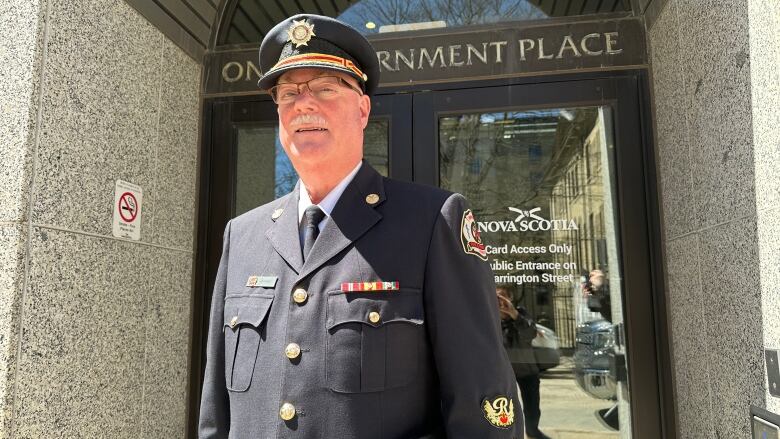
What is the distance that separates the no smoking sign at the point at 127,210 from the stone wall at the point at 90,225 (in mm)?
39

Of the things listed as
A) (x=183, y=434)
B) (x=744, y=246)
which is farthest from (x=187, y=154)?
(x=744, y=246)

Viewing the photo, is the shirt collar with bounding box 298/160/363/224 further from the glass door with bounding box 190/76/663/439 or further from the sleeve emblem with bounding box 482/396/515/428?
the glass door with bounding box 190/76/663/439

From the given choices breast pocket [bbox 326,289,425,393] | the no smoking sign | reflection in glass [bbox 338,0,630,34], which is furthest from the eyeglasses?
reflection in glass [bbox 338,0,630,34]

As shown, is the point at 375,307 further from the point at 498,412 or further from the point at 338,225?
the point at 498,412

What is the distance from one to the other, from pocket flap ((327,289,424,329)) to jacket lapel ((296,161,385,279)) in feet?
0.40

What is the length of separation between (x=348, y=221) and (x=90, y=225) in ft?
5.66

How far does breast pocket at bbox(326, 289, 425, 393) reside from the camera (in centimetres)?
151

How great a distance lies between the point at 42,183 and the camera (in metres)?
2.46

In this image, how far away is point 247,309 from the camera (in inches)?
67.4

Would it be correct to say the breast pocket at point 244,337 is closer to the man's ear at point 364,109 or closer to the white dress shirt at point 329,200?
the white dress shirt at point 329,200

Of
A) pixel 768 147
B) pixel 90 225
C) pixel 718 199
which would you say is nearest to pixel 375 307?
pixel 768 147

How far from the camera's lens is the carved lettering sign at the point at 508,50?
3.50 m

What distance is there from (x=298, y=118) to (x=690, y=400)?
99.6 inches

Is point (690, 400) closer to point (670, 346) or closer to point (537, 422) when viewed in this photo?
point (670, 346)
